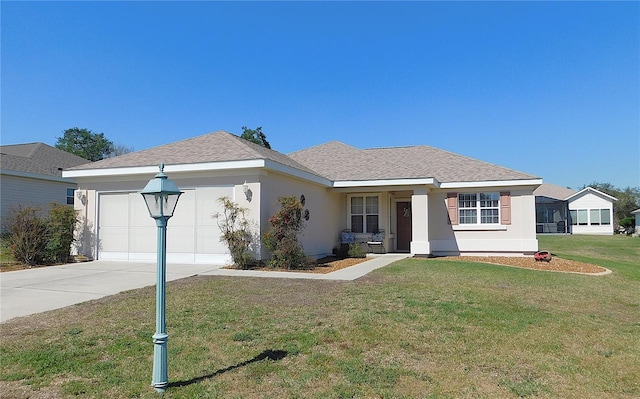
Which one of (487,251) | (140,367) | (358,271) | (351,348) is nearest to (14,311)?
(140,367)

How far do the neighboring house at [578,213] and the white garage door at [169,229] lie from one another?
36858 millimetres

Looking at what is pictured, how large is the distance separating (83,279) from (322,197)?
926 cm

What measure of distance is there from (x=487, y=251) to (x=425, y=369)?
557 inches

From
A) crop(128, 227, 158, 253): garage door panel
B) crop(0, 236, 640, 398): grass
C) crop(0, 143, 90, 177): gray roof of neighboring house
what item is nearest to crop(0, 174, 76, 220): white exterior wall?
crop(0, 143, 90, 177): gray roof of neighboring house

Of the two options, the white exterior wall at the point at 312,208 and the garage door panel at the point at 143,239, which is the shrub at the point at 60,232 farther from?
the white exterior wall at the point at 312,208

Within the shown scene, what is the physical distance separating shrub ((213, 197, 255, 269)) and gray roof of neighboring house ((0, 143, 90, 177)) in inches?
547

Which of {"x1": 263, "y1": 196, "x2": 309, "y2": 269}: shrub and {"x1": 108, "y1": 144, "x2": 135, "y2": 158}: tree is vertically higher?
{"x1": 108, "y1": 144, "x2": 135, "y2": 158}: tree

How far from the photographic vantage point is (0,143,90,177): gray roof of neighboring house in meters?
20.5

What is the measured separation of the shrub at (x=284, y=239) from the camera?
11797 mm

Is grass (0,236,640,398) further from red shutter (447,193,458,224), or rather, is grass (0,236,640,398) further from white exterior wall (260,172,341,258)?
red shutter (447,193,458,224)

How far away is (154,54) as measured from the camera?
628 inches

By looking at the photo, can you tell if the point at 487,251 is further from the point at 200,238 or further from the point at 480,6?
the point at 200,238

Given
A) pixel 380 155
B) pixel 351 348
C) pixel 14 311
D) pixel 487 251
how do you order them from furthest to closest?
pixel 380 155
pixel 487 251
pixel 14 311
pixel 351 348

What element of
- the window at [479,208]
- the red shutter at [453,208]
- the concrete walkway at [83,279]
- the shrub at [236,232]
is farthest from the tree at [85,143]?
the window at [479,208]
